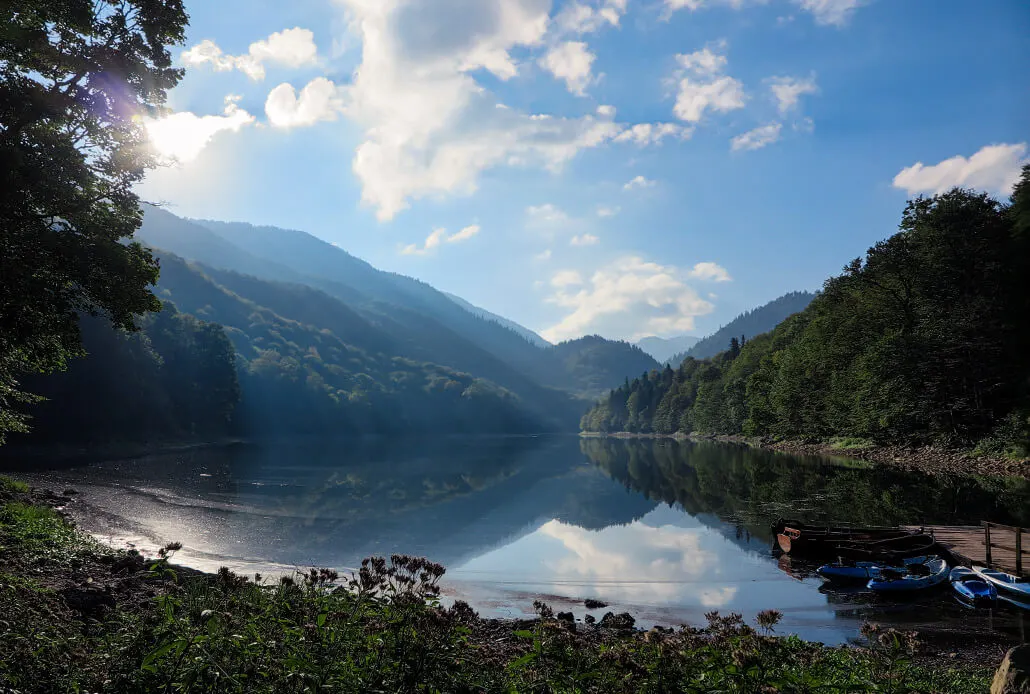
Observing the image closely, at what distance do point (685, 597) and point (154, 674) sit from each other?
72.2ft

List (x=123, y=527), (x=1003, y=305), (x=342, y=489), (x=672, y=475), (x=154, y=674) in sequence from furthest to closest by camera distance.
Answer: (x=672, y=475)
(x=1003, y=305)
(x=342, y=489)
(x=123, y=527)
(x=154, y=674)

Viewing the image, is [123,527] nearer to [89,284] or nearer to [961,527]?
[89,284]

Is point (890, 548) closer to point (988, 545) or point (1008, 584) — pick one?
point (988, 545)

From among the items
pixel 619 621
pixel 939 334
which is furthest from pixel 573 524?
pixel 939 334

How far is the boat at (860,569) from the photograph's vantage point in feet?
80.0

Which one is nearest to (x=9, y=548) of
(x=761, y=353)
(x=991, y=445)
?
(x=991, y=445)

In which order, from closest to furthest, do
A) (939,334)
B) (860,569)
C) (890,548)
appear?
(860,569), (890,548), (939,334)

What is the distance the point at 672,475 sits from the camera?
7525 centimetres

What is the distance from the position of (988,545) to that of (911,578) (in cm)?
532

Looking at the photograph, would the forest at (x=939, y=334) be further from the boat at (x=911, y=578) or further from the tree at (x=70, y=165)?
the tree at (x=70, y=165)

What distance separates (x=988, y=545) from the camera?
2478cm

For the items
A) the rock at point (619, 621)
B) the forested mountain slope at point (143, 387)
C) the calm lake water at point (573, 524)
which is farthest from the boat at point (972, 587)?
the forested mountain slope at point (143, 387)

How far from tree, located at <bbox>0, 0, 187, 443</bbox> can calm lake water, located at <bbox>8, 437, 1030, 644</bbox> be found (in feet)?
43.6

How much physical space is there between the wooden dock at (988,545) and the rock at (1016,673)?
63.6 ft
